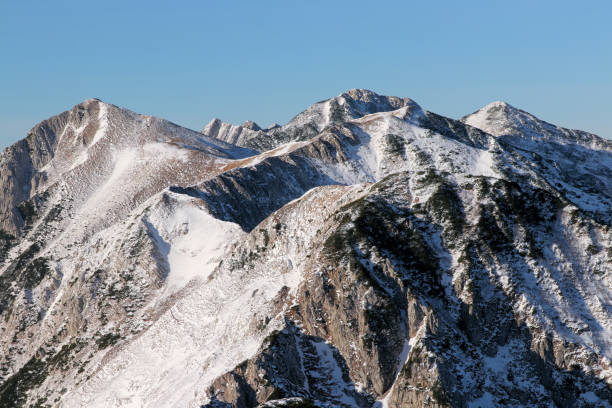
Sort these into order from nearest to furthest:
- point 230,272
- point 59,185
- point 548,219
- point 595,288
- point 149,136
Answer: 1. point 595,288
2. point 548,219
3. point 230,272
4. point 59,185
5. point 149,136

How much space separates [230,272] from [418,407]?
40.7 meters

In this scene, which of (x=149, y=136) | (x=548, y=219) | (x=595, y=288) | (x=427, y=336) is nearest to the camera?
(x=427, y=336)

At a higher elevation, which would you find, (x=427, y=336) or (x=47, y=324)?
(x=47, y=324)

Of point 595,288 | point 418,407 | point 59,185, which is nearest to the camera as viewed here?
point 418,407

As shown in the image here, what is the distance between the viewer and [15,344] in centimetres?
11694

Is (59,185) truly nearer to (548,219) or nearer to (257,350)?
(257,350)

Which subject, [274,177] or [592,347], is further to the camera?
[274,177]

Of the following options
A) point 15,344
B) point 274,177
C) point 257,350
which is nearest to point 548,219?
point 257,350

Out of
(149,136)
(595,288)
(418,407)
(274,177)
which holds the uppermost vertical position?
(149,136)

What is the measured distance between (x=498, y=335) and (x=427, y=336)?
10.9 m

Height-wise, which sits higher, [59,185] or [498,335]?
[59,185]

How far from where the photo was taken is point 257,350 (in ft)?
248

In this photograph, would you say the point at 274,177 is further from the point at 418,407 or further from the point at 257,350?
the point at 418,407

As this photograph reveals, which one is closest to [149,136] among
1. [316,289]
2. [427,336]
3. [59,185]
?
[59,185]
